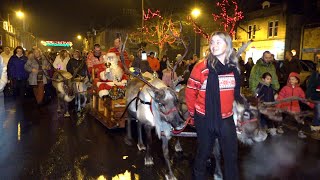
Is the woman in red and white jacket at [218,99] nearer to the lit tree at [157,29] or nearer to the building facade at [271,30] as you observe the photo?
the lit tree at [157,29]

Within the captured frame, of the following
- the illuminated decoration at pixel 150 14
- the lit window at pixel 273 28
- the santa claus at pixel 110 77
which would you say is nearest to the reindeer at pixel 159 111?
the santa claus at pixel 110 77

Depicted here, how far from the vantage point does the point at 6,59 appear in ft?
43.0

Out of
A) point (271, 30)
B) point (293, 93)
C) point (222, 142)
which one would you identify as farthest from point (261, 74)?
point (271, 30)

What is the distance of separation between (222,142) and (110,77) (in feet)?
17.9

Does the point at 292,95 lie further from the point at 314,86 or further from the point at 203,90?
the point at 203,90

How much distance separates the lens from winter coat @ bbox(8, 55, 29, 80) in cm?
1232

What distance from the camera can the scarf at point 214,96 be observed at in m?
3.43

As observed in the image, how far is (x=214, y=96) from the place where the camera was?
11.2 feet

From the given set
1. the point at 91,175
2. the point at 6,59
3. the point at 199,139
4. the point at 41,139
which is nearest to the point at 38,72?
the point at 6,59

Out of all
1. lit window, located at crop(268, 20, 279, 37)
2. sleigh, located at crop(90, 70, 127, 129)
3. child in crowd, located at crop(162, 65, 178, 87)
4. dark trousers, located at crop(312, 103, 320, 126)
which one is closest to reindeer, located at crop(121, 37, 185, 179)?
child in crowd, located at crop(162, 65, 178, 87)

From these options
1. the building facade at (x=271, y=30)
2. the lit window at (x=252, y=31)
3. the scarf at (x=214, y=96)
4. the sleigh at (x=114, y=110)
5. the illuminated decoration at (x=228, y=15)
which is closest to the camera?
the scarf at (x=214, y=96)

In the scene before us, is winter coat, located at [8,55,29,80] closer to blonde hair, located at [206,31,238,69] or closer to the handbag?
the handbag

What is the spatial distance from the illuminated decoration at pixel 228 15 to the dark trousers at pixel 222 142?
2945 cm

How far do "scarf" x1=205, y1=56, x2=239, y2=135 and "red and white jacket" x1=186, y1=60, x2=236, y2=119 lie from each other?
0.05 meters
